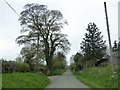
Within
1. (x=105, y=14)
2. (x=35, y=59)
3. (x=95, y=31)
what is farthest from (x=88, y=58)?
(x=105, y=14)

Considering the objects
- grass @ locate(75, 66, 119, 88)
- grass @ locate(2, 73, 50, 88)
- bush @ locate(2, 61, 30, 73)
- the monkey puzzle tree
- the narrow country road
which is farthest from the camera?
the monkey puzzle tree

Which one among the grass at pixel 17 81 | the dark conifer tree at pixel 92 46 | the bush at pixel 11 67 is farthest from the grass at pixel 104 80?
the dark conifer tree at pixel 92 46

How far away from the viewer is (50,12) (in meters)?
→ 68.1

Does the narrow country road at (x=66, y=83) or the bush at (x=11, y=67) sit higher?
the bush at (x=11, y=67)

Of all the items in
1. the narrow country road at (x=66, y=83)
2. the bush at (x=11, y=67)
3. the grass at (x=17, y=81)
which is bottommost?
the narrow country road at (x=66, y=83)

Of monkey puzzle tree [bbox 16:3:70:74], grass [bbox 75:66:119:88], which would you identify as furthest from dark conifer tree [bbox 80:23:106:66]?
grass [bbox 75:66:119:88]

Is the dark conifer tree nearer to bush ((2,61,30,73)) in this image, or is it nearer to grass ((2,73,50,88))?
bush ((2,61,30,73))

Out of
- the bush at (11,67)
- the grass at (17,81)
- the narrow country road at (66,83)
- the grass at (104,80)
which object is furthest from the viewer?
the bush at (11,67)

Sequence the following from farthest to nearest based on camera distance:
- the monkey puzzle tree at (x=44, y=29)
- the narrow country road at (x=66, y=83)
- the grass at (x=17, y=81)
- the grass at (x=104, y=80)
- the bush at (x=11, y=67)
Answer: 1. the monkey puzzle tree at (x=44, y=29)
2. the bush at (x=11, y=67)
3. the narrow country road at (x=66, y=83)
4. the grass at (x=104, y=80)
5. the grass at (x=17, y=81)

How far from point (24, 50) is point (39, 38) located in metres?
4.37

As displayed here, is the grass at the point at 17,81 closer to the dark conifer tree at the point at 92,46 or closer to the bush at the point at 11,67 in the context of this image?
the bush at the point at 11,67

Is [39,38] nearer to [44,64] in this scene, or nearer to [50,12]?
[50,12]

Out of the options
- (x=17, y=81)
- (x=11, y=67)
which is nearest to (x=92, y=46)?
(x=11, y=67)

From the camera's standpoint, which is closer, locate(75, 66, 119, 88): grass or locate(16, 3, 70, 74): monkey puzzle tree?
locate(75, 66, 119, 88): grass
